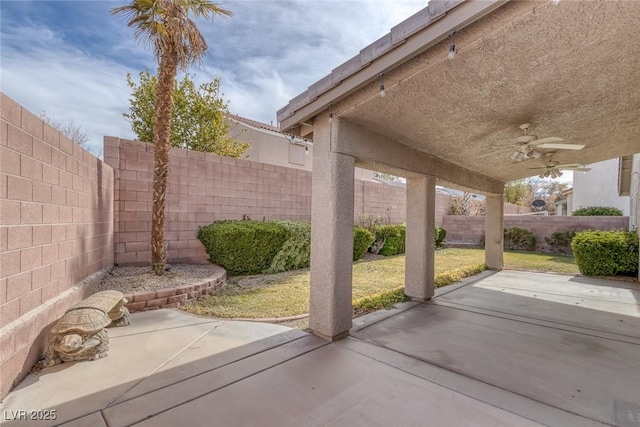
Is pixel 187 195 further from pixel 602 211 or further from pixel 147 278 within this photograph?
pixel 602 211

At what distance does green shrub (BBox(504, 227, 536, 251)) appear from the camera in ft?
53.7

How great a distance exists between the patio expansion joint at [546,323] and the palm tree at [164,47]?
6391 mm

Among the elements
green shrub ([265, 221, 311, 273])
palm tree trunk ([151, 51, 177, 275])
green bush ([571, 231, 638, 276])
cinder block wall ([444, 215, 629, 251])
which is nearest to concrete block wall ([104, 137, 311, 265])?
palm tree trunk ([151, 51, 177, 275])

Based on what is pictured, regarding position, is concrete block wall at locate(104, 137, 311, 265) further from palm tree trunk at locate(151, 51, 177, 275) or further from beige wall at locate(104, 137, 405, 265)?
palm tree trunk at locate(151, 51, 177, 275)

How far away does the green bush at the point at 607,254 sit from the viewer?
8992 mm

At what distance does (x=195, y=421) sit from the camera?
2631mm

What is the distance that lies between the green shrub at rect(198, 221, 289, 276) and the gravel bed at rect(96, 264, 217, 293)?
642 millimetres

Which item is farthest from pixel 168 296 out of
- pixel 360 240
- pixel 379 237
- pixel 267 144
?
pixel 267 144

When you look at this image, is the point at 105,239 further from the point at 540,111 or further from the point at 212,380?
the point at 540,111

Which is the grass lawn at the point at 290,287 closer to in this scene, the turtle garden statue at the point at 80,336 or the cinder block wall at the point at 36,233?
the turtle garden statue at the point at 80,336

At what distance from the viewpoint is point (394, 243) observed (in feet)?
46.5

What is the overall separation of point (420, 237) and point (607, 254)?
735 cm

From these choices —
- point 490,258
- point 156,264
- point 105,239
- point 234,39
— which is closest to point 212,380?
point 156,264

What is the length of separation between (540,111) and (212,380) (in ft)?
19.1
